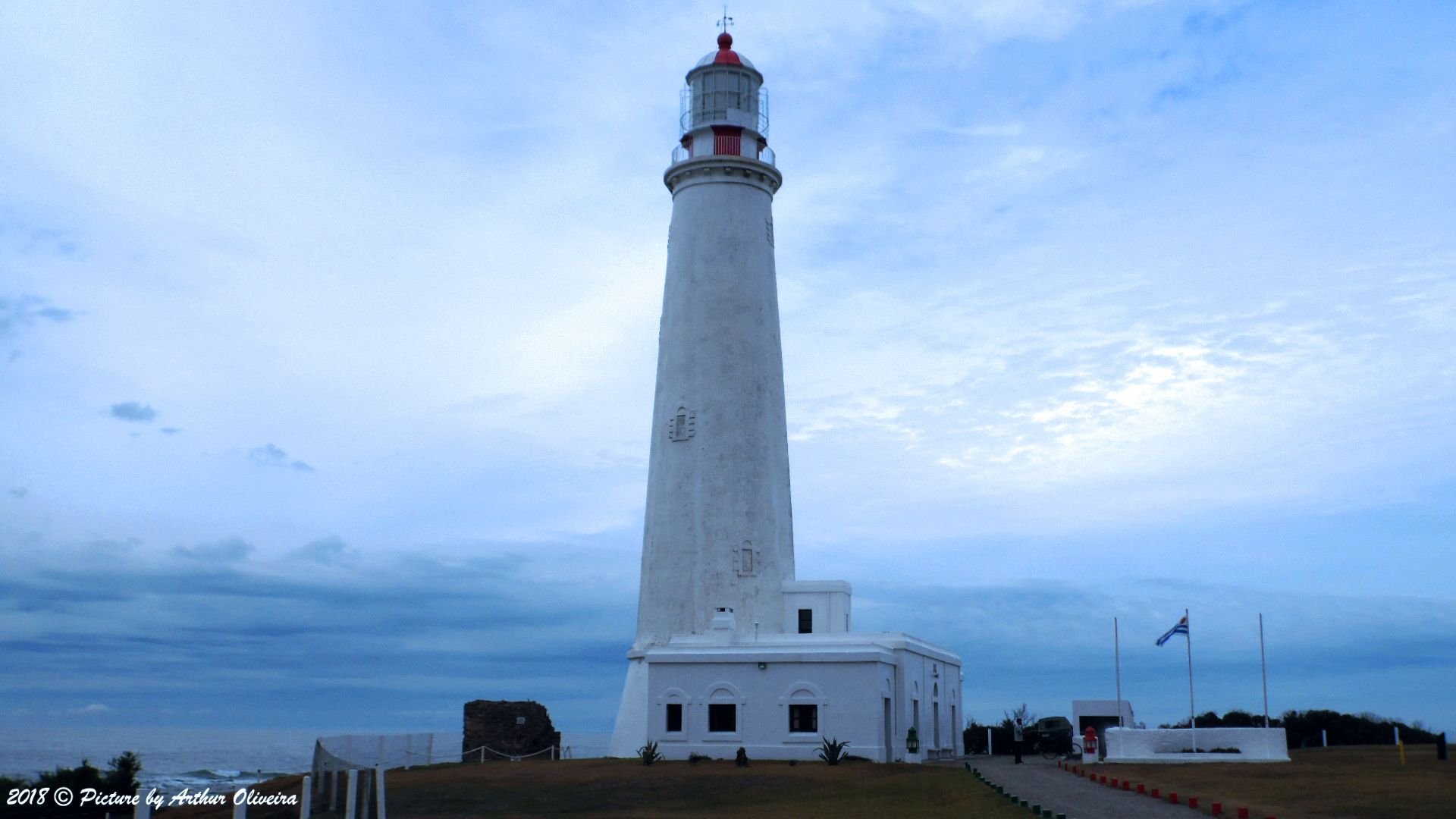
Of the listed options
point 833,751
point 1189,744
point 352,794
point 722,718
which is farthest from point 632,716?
point 352,794

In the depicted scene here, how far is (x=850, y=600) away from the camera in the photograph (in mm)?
41469

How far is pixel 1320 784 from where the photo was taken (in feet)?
89.6

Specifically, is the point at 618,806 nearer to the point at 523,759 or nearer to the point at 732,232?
the point at 523,759

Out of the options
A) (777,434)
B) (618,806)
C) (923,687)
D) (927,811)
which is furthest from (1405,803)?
(777,434)

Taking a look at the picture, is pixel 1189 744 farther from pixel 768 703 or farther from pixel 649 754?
pixel 649 754

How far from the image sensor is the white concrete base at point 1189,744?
35344 mm

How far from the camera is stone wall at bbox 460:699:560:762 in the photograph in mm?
Result: 41094

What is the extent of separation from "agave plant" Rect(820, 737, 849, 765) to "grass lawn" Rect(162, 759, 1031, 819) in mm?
636

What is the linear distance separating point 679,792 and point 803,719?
9.15 metres

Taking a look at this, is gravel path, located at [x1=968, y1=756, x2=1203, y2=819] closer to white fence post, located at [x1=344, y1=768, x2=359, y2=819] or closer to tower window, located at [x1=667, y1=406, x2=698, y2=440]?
white fence post, located at [x1=344, y1=768, x2=359, y2=819]

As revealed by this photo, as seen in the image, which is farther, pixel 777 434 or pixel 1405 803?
pixel 777 434

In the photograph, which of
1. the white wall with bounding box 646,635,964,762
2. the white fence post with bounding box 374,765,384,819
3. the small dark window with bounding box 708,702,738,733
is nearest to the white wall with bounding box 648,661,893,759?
the white wall with bounding box 646,635,964,762

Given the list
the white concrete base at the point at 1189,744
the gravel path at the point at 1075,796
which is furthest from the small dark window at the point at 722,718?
the white concrete base at the point at 1189,744

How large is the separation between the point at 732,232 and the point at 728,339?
3465mm
